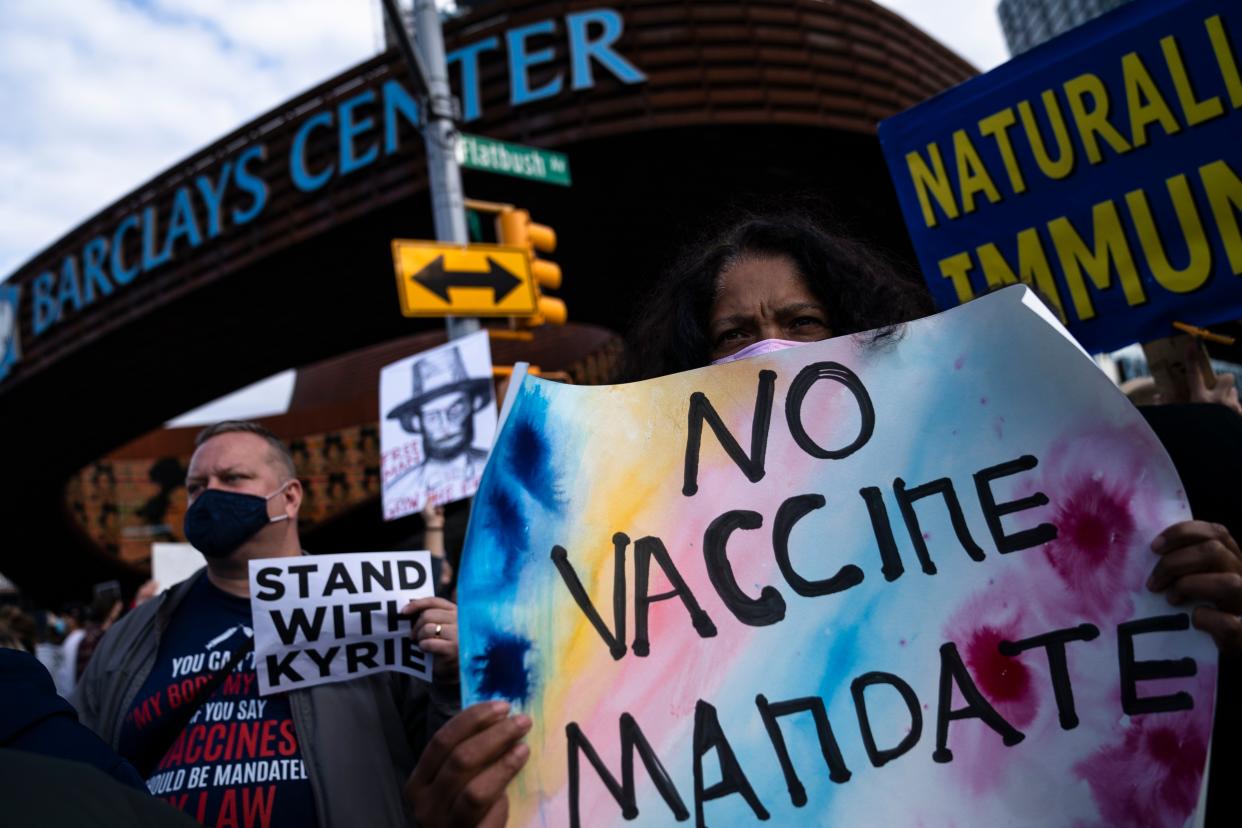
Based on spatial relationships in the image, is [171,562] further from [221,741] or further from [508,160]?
[221,741]

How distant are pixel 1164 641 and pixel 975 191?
6.67 ft

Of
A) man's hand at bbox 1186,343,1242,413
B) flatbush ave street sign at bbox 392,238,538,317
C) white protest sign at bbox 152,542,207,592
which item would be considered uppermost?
flatbush ave street sign at bbox 392,238,538,317

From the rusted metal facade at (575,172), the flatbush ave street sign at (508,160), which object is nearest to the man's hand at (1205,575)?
the flatbush ave street sign at (508,160)

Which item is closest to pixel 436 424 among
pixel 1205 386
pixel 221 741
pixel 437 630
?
pixel 221 741

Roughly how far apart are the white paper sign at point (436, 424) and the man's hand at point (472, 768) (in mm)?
3302

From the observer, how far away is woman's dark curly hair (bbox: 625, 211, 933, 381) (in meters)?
1.67

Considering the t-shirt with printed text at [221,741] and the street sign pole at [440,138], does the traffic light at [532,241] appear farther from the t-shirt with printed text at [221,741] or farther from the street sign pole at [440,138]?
the t-shirt with printed text at [221,741]

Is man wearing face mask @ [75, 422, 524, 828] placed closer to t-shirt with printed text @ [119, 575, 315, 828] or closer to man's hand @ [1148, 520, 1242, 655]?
t-shirt with printed text @ [119, 575, 315, 828]

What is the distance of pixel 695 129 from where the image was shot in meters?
9.20

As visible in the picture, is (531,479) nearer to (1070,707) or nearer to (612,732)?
(612,732)

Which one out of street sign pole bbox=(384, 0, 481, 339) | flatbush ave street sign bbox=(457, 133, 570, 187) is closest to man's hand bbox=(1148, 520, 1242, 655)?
street sign pole bbox=(384, 0, 481, 339)

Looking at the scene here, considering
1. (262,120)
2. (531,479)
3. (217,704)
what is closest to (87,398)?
(262,120)

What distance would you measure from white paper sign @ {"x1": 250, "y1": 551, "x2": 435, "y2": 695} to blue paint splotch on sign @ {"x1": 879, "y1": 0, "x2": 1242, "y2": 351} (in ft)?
6.16

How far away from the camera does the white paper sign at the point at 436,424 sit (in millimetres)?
4402
